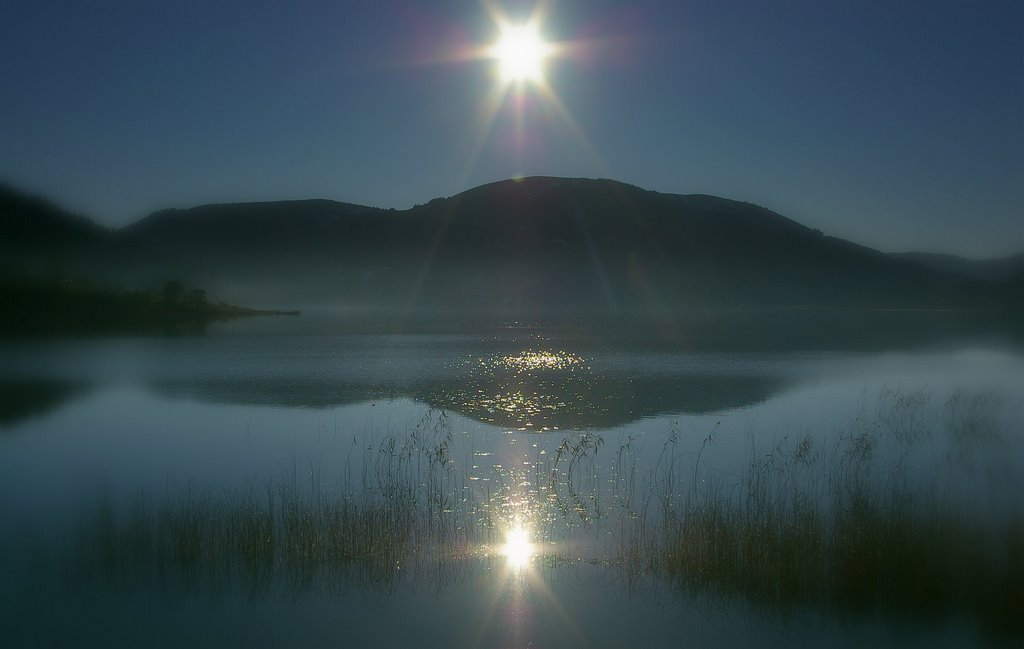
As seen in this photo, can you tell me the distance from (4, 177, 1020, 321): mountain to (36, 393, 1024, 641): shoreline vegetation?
140743mm

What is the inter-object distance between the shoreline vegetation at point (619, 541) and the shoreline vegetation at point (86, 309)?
5395cm

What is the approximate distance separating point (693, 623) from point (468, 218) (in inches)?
6890

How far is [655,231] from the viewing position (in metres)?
176

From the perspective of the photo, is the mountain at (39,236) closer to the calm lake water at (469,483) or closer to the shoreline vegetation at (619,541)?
the calm lake water at (469,483)

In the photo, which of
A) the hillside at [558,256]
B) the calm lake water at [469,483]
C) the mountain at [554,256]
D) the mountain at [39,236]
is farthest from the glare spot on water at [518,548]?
the hillside at [558,256]

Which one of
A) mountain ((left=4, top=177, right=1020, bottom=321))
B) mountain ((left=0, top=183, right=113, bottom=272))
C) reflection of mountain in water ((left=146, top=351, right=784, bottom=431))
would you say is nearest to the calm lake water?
reflection of mountain in water ((left=146, top=351, right=784, bottom=431))

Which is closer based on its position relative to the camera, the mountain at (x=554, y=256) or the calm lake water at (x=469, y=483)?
the calm lake water at (x=469, y=483)

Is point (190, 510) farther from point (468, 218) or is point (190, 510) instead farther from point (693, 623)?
point (468, 218)

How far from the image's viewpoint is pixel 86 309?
6619 centimetres

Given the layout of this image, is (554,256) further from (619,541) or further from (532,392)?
(619,541)

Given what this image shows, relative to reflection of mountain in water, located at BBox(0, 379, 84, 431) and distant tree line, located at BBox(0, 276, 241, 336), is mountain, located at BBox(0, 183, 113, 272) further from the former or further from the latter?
reflection of mountain in water, located at BBox(0, 379, 84, 431)

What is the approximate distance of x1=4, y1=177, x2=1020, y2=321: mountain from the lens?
16375 centimetres

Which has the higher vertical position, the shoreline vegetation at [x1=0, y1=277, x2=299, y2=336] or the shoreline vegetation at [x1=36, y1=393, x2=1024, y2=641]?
the shoreline vegetation at [x1=0, y1=277, x2=299, y2=336]

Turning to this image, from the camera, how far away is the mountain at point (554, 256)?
16375 cm
